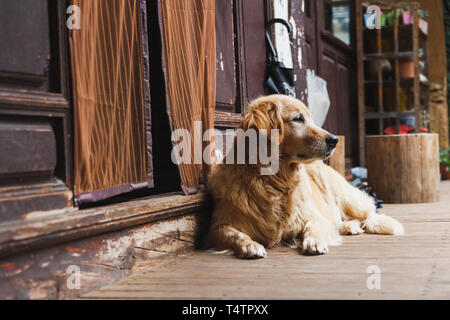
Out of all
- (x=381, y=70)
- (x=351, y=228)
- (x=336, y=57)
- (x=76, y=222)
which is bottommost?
(x=351, y=228)

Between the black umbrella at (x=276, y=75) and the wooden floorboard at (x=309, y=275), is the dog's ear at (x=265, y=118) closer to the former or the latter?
the wooden floorboard at (x=309, y=275)

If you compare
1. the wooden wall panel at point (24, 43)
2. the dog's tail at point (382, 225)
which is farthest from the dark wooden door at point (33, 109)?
the dog's tail at point (382, 225)

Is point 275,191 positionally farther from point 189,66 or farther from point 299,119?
point 189,66

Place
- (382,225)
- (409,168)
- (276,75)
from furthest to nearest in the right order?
(409,168) < (276,75) < (382,225)

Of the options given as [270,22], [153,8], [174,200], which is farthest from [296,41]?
[174,200]

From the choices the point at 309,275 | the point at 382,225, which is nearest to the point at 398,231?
the point at 382,225

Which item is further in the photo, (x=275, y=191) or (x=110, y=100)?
(x=275, y=191)

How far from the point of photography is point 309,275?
2.17 meters

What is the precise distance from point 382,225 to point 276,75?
5.20 feet

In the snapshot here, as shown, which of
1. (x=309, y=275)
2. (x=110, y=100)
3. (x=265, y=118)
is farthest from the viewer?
(x=265, y=118)

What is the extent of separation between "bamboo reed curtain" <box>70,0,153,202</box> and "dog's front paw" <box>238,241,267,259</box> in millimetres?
597

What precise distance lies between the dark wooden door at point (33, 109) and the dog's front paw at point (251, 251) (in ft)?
3.28
